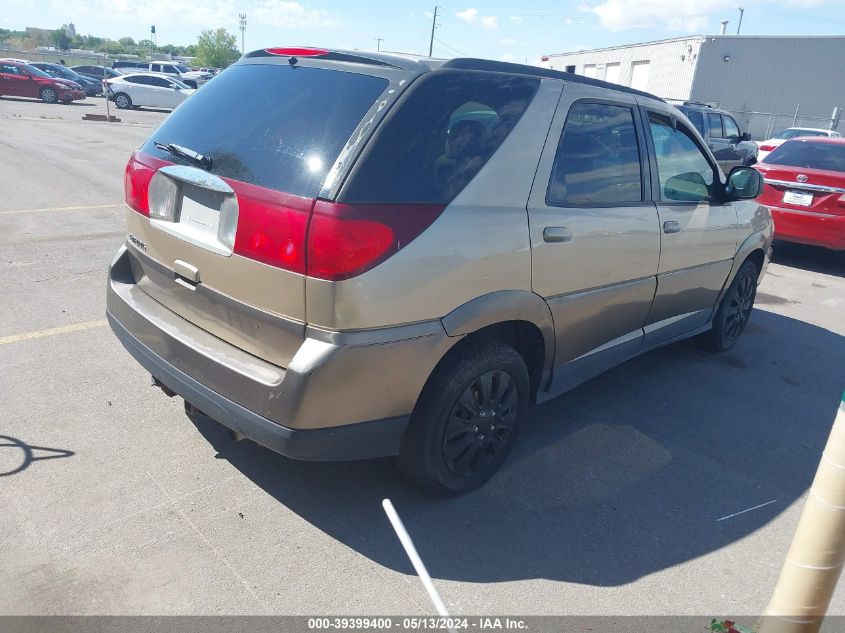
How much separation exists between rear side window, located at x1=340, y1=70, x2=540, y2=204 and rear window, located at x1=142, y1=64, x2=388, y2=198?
14cm

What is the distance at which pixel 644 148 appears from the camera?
13.2 feet

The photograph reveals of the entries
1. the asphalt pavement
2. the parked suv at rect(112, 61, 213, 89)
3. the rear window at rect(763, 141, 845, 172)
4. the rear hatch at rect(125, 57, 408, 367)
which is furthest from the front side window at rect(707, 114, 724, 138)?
the parked suv at rect(112, 61, 213, 89)

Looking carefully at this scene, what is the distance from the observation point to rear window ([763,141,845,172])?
8.88m

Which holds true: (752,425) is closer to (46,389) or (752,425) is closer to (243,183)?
(243,183)

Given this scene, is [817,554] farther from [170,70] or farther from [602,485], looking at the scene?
[170,70]

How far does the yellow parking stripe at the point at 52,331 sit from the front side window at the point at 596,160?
3.39 m

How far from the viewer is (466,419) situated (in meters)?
3.14

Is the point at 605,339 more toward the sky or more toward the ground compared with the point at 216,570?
more toward the sky

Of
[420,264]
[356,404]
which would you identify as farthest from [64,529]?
[420,264]

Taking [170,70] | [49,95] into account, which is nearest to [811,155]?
[49,95]

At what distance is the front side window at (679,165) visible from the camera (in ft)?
13.7

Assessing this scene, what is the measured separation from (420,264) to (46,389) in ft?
8.26

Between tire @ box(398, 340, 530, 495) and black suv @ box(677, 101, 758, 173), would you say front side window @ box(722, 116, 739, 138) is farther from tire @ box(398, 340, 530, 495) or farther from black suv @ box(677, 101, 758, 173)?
tire @ box(398, 340, 530, 495)

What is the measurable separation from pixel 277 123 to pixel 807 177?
7.69 meters
